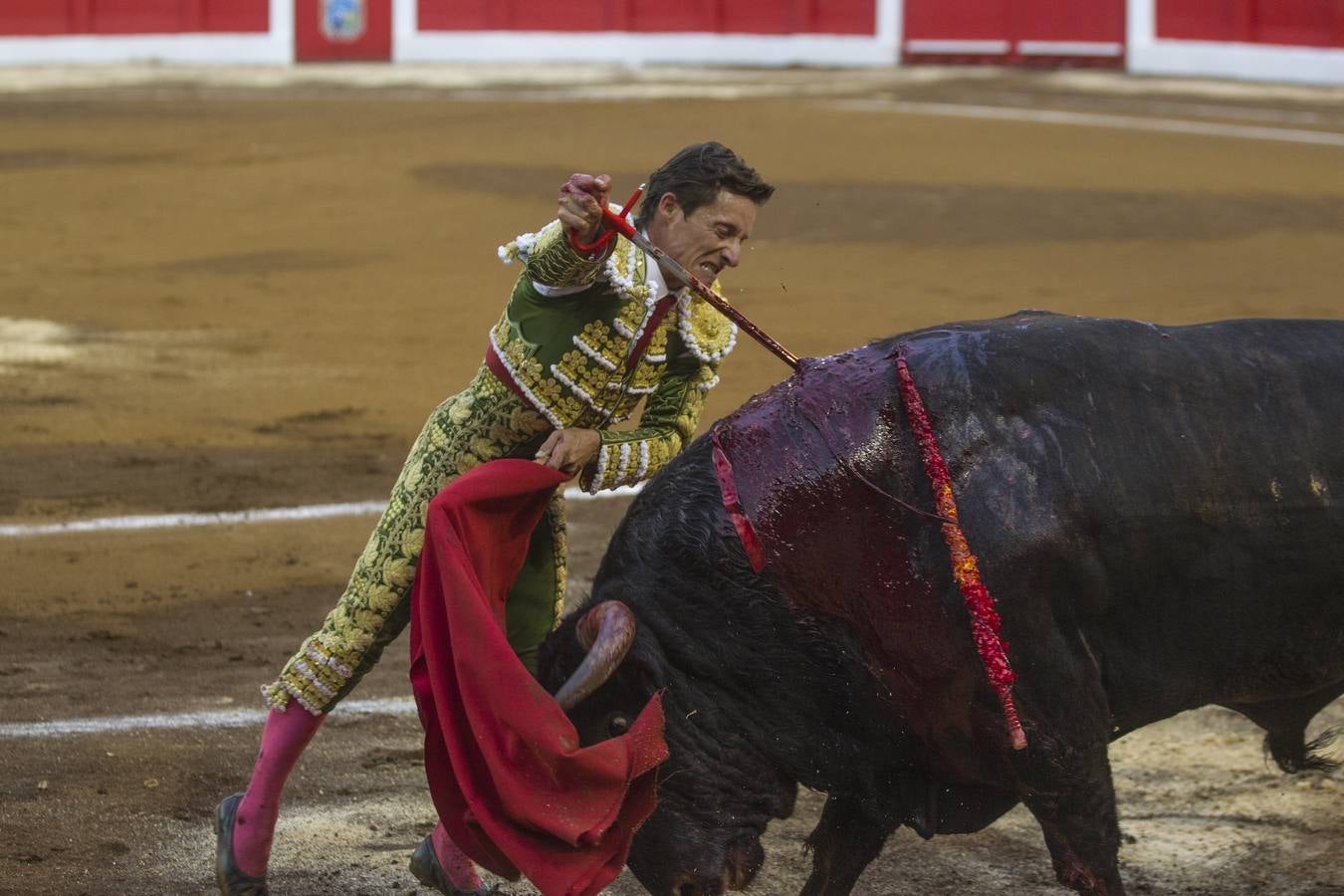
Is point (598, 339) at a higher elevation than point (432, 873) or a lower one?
higher

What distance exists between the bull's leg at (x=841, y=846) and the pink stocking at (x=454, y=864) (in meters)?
0.54

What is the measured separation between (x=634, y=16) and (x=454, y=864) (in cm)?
1654

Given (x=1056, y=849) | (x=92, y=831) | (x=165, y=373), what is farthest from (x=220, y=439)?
(x=1056, y=849)

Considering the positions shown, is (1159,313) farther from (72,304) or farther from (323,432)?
(72,304)

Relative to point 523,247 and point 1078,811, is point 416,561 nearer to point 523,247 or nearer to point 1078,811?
point 523,247

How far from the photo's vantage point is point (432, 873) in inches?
120

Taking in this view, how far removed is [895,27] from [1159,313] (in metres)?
10.7

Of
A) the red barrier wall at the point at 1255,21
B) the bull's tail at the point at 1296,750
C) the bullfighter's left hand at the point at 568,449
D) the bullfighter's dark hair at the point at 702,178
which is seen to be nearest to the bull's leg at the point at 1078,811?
the bull's tail at the point at 1296,750

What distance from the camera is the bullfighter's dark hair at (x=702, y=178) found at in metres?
2.67

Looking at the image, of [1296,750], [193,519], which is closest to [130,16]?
[193,519]

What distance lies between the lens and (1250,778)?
3646mm

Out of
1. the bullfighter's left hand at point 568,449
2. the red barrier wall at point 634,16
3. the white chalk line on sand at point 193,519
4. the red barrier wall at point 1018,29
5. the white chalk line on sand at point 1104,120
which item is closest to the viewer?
the bullfighter's left hand at point 568,449

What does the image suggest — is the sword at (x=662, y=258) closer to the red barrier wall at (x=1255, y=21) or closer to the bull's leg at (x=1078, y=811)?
the bull's leg at (x=1078, y=811)

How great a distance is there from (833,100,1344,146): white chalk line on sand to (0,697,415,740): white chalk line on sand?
10.2 metres
